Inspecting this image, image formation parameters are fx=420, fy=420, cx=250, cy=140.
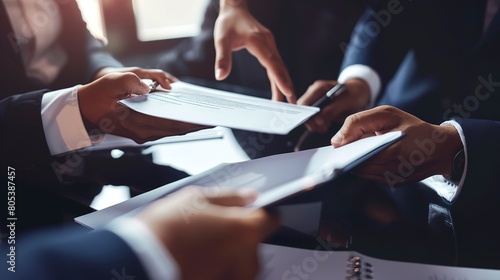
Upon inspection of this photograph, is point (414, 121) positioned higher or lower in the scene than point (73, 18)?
lower

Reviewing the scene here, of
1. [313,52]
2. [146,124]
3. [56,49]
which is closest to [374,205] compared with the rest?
[146,124]

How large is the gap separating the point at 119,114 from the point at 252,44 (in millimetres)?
344

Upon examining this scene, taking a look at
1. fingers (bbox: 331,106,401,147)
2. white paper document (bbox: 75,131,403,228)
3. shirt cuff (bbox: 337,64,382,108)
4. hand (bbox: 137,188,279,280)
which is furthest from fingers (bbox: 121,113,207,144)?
shirt cuff (bbox: 337,64,382,108)

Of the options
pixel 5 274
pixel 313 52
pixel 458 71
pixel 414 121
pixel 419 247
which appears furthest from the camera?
pixel 313 52

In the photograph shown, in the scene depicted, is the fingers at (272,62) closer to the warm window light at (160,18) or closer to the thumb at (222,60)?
the thumb at (222,60)

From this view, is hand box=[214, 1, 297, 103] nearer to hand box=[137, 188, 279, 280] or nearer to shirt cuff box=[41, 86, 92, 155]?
shirt cuff box=[41, 86, 92, 155]

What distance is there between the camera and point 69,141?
669mm

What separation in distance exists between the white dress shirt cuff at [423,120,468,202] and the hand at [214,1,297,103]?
1.06 ft

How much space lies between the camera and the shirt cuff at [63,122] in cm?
64

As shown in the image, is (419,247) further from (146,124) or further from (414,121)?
(146,124)

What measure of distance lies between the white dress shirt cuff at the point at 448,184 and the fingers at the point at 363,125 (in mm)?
84

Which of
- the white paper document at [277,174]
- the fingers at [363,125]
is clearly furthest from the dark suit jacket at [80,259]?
the fingers at [363,125]

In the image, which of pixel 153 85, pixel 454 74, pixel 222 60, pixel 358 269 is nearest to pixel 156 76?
pixel 153 85

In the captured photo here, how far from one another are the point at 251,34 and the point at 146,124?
33cm
